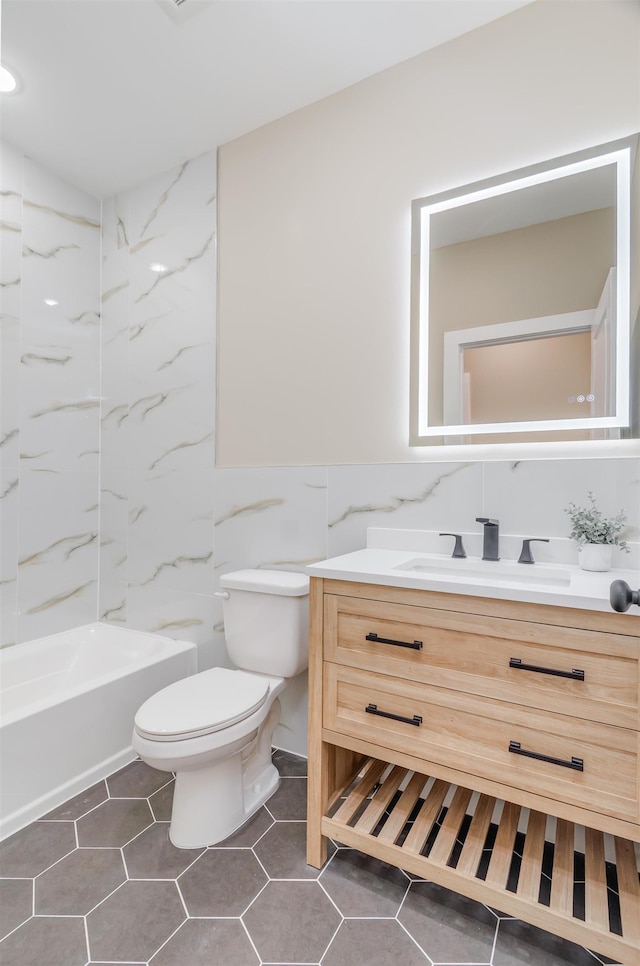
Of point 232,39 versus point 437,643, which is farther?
point 232,39

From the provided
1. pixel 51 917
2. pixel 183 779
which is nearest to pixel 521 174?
pixel 183 779

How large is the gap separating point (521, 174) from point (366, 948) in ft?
7.24

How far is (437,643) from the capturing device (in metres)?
1.21

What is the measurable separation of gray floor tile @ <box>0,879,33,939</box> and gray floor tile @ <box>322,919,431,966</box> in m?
0.78

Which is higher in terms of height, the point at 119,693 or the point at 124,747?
the point at 119,693

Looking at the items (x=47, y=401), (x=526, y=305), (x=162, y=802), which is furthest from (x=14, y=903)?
(x=526, y=305)

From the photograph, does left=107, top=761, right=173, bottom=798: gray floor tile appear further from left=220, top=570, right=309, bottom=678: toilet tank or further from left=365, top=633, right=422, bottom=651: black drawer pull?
left=365, top=633, right=422, bottom=651: black drawer pull

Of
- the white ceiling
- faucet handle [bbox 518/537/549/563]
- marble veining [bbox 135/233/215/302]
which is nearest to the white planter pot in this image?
faucet handle [bbox 518/537/549/563]

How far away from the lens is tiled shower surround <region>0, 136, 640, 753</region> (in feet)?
6.84

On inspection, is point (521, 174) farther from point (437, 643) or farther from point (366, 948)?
point (366, 948)

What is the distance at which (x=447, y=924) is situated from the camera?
4.02 ft

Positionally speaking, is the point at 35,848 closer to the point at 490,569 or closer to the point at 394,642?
the point at 394,642

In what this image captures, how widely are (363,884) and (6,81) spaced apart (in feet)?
9.97

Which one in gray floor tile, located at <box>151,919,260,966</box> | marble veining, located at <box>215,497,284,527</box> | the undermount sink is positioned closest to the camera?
gray floor tile, located at <box>151,919,260,966</box>
